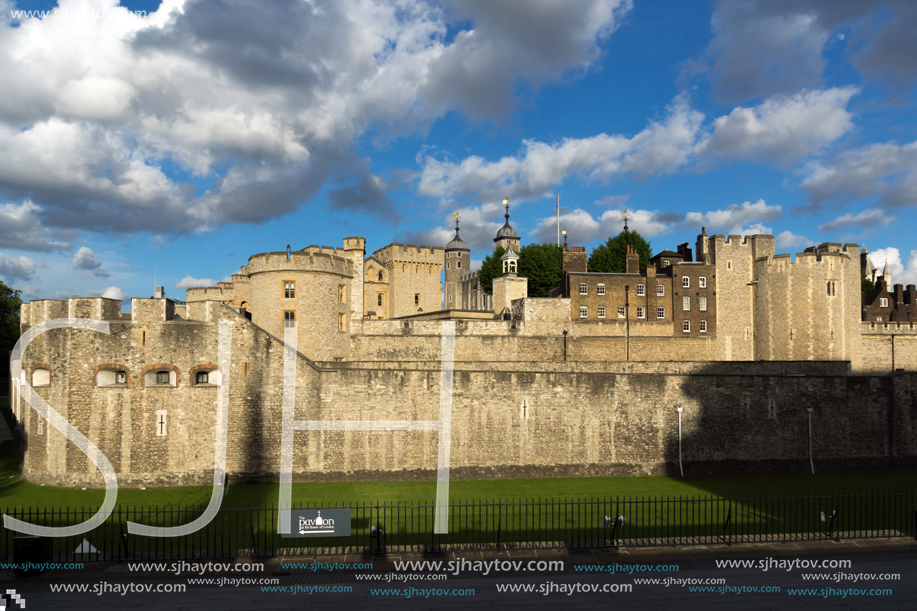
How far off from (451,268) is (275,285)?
73.6 m

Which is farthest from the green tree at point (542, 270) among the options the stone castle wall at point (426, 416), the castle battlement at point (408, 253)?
the stone castle wall at point (426, 416)

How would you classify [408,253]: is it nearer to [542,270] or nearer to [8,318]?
[542,270]

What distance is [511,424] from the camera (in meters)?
26.6

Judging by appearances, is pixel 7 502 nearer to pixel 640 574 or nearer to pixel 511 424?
pixel 511 424

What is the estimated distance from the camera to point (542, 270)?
65438 mm

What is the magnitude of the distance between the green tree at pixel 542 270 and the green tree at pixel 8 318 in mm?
49066

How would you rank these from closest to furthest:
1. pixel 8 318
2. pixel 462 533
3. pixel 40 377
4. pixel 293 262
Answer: pixel 462 533 → pixel 40 377 → pixel 293 262 → pixel 8 318

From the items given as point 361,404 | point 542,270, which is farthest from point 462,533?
point 542,270

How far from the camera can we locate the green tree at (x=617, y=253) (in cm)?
6344

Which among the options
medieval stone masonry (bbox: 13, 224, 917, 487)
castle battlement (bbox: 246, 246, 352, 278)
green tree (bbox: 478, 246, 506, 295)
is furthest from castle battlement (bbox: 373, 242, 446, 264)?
castle battlement (bbox: 246, 246, 352, 278)

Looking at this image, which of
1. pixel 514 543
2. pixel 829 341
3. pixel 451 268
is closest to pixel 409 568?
pixel 514 543

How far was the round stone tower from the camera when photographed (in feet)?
342

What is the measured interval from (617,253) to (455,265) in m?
44.0

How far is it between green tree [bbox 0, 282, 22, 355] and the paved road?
4929 cm
